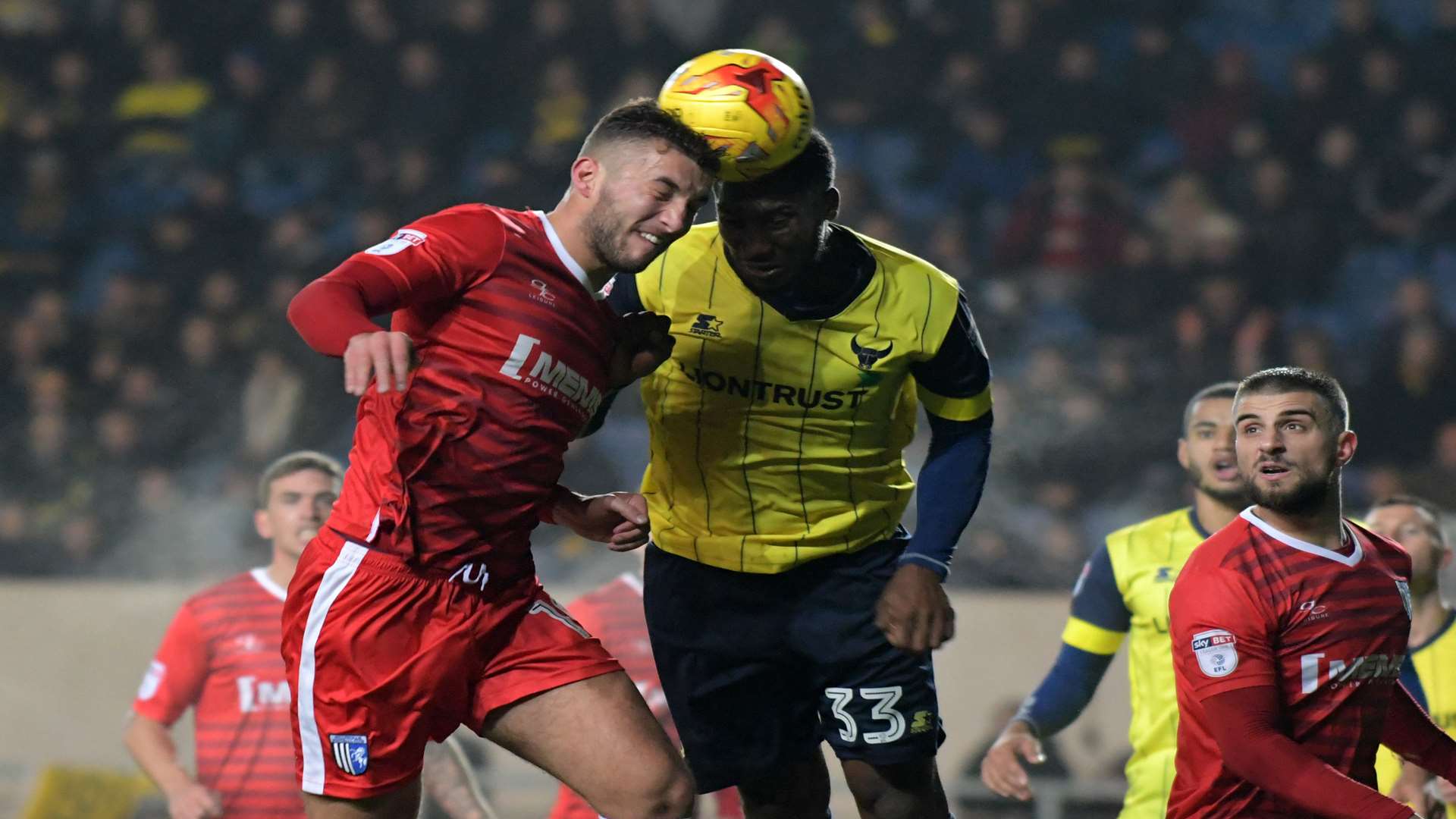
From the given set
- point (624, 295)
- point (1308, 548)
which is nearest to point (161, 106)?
point (624, 295)

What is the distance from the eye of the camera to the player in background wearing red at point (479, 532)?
9.82 feet

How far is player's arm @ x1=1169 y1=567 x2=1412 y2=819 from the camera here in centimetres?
298

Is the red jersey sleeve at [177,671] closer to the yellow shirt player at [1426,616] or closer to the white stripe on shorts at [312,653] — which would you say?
the white stripe on shorts at [312,653]

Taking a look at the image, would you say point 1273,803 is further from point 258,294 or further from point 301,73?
point 301,73

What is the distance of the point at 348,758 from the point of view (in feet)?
9.79

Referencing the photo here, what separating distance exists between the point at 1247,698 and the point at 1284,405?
62cm

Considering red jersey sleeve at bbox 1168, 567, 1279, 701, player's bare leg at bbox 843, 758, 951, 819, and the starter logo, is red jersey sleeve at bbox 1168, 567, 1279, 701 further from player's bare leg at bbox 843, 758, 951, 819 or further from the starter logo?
the starter logo

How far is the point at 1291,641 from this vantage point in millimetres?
3133

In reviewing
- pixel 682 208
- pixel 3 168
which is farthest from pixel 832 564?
pixel 3 168

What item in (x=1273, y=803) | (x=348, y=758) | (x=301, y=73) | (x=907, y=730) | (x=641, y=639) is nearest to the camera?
(x=348, y=758)

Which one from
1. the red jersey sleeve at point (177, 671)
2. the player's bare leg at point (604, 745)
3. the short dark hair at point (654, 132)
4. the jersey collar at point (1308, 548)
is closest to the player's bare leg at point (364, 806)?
the player's bare leg at point (604, 745)

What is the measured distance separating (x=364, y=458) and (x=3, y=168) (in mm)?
8118

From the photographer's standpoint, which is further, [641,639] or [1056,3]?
[1056,3]

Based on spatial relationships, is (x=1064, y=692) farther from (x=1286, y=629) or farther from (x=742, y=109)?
(x=742, y=109)
